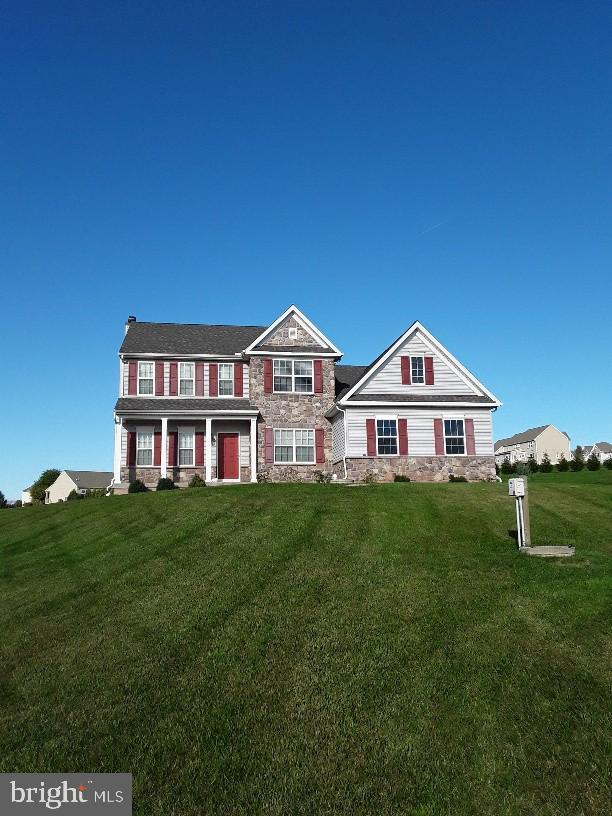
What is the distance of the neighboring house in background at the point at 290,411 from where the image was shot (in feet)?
98.8

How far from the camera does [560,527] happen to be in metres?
16.2

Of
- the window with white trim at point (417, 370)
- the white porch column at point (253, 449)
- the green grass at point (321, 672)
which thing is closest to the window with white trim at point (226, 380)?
the white porch column at point (253, 449)

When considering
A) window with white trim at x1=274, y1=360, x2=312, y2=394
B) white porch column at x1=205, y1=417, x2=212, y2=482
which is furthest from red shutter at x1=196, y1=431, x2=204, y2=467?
window with white trim at x1=274, y1=360, x2=312, y2=394

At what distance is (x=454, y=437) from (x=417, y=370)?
3.59m

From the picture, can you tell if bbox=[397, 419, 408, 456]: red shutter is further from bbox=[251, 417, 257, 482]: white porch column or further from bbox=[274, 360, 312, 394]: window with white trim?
bbox=[251, 417, 257, 482]: white porch column

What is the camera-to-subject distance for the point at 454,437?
30.6 meters

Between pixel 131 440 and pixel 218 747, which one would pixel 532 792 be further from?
pixel 131 440

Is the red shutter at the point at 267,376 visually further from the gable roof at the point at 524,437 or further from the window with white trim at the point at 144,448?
the gable roof at the point at 524,437

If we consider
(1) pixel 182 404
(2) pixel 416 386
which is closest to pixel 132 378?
(1) pixel 182 404

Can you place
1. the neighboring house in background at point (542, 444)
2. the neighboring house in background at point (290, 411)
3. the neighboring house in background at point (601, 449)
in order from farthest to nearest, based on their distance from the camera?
1. the neighboring house in background at point (601, 449)
2. the neighboring house in background at point (542, 444)
3. the neighboring house in background at point (290, 411)

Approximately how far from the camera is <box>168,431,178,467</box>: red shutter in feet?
103

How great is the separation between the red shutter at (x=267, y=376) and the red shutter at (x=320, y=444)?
3.09 m

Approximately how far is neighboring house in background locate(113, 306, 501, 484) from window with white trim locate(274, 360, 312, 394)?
5cm

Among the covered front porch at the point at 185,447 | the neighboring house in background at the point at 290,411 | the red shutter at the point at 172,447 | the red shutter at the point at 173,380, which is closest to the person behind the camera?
the neighboring house in background at the point at 290,411
